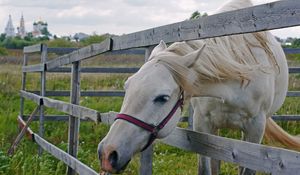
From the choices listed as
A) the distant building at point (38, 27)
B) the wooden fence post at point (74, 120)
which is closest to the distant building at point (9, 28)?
the distant building at point (38, 27)

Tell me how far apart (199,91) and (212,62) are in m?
0.19

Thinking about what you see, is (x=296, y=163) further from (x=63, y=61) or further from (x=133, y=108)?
(x=63, y=61)

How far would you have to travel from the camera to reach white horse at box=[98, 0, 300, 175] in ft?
8.45

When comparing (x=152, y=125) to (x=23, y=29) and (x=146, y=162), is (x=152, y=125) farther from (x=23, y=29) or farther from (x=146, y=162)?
(x=23, y=29)

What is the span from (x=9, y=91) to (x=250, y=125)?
9142 mm

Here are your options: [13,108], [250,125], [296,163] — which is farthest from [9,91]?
[296,163]

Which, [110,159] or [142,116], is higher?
[142,116]

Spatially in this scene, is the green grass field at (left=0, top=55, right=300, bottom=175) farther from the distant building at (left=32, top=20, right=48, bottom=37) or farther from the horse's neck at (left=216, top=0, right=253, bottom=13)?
the distant building at (left=32, top=20, right=48, bottom=37)

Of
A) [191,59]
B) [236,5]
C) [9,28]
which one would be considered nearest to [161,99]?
[191,59]

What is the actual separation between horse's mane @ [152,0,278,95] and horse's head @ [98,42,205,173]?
2.6 inches

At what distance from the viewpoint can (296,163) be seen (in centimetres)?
202

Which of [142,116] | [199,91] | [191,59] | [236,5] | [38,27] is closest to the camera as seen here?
[142,116]

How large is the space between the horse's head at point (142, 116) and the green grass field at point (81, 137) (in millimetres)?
3001

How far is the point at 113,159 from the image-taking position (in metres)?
2.50
